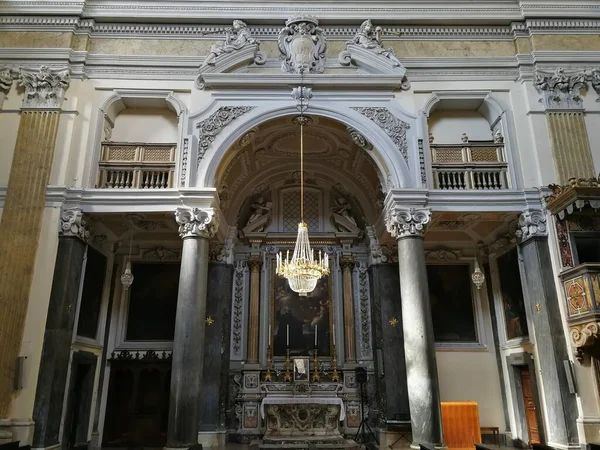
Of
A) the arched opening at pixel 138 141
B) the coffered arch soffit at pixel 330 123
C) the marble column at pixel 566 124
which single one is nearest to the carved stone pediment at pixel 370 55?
the coffered arch soffit at pixel 330 123

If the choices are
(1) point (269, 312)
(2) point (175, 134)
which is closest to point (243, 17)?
(2) point (175, 134)

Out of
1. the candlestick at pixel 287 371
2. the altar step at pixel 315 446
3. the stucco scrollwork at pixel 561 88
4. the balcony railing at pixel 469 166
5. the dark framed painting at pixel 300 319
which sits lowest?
the altar step at pixel 315 446

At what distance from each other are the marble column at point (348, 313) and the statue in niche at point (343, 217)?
0.85m

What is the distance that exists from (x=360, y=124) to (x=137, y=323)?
22.6 feet

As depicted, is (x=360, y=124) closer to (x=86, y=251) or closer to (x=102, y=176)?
(x=102, y=176)

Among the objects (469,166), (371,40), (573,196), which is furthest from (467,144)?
(371,40)

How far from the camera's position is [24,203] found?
8.98 m

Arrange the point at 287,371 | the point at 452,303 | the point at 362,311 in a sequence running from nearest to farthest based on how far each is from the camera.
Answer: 1. the point at 287,371
2. the point at 452,303
3. the point at 362,311

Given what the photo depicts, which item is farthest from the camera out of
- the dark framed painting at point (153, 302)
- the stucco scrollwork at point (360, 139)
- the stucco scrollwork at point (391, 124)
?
the dark framed painting at point (153, 302)

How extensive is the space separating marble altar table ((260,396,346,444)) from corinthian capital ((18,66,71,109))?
306 inches

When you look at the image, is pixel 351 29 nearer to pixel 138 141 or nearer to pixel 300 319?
pixel 138 141

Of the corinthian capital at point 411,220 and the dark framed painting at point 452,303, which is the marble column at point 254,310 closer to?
the dark framed painting at point 452,303

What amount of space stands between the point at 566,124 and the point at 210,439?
9.73 metres

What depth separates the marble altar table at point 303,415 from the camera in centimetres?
1102
